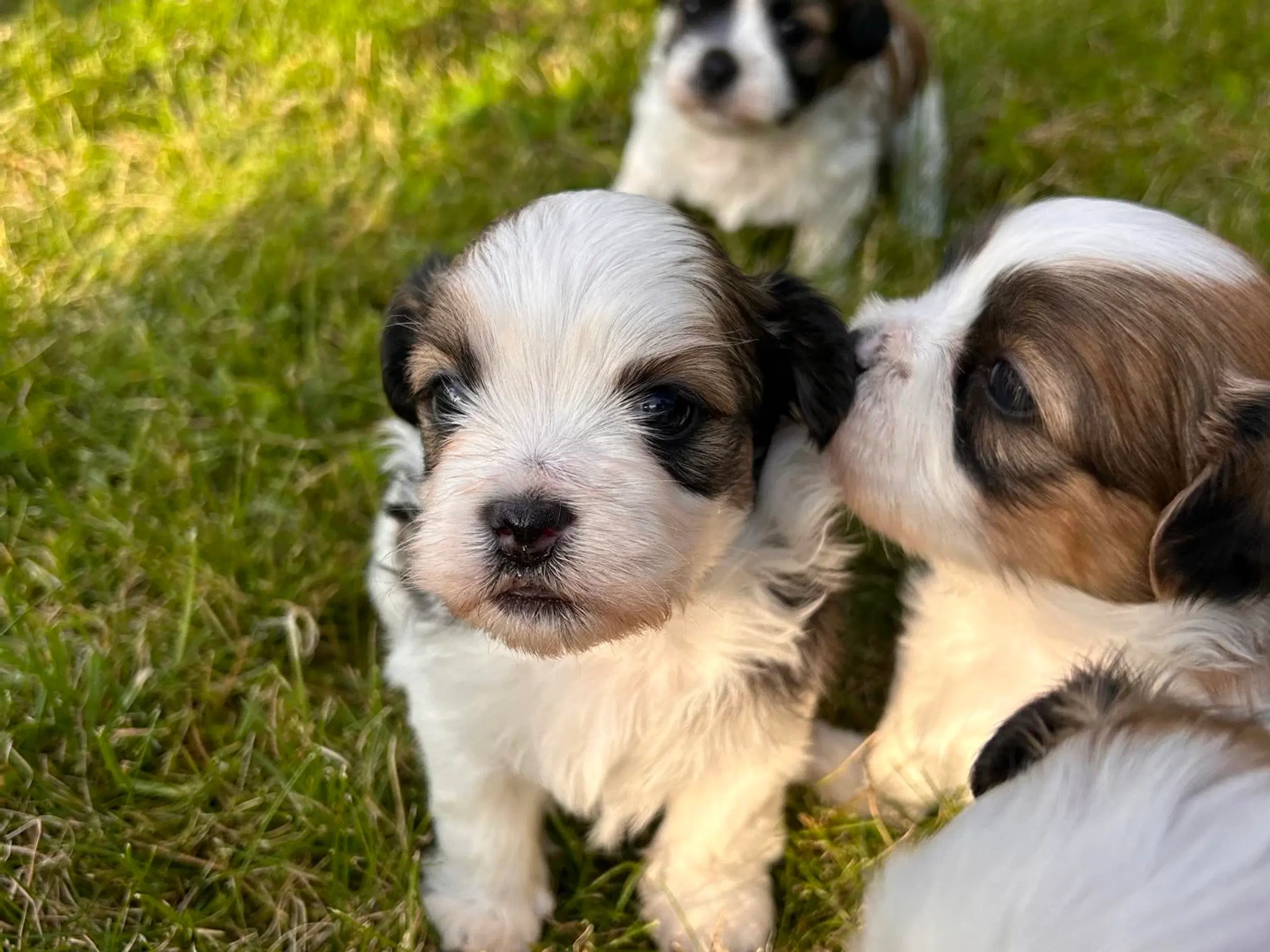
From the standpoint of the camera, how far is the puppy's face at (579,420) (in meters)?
1.81

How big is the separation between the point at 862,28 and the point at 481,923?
3.34 metres

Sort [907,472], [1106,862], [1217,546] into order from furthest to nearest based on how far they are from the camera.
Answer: [907,472], [1217,546], [1106,862]

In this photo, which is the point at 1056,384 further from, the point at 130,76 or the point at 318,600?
the point at 130,76

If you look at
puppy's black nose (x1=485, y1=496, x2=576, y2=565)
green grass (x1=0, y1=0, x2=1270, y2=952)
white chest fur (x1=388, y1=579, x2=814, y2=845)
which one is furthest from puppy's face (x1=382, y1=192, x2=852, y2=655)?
green grass (x1=0, y1=0, x2=1270, y2=952)

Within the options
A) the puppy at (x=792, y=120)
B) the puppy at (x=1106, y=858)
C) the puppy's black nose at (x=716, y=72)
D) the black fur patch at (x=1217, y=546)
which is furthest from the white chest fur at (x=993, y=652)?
the puppy's black nose at (x=716, y=72)

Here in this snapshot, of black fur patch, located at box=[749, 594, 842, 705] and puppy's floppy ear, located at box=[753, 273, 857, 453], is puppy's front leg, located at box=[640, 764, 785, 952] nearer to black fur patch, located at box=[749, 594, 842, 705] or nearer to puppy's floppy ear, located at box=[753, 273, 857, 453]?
black fur patch, located at box=[749, 594, 842, 705]

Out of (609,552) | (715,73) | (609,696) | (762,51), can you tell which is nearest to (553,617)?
(609,552)

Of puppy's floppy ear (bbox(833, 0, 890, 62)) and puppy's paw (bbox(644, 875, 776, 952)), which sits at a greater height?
puppy's floppy ear (bbox(833, 0, 890, 62))

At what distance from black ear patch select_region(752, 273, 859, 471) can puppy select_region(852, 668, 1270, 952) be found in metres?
0.88

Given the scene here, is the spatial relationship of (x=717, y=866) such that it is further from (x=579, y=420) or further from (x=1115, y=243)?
(x=1115, y=243)

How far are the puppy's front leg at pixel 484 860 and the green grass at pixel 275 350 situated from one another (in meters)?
0.11

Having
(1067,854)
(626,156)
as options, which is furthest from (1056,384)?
(626,156)

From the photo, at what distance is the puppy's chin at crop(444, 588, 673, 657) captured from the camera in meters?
1.83

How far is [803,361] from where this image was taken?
7.37 ft
